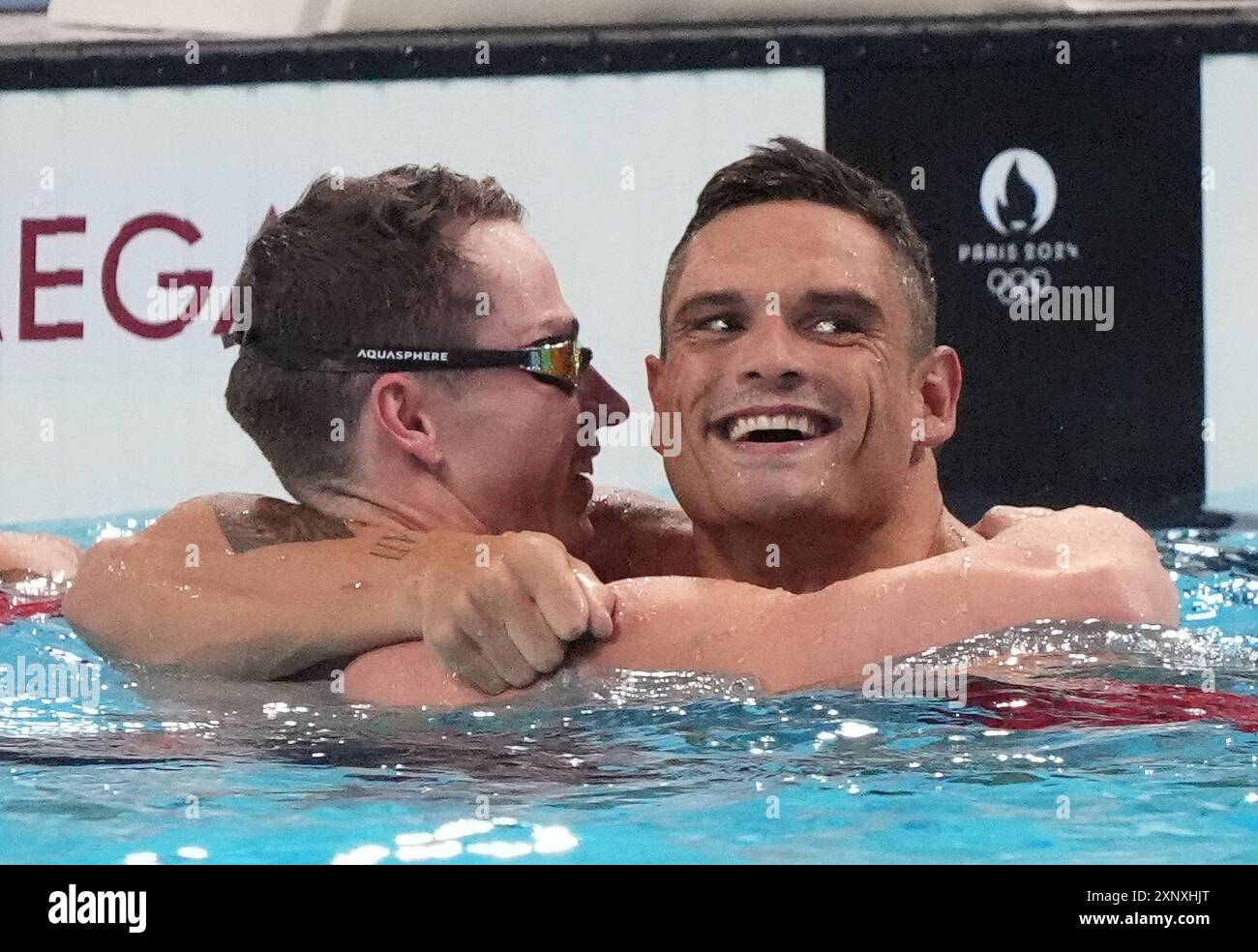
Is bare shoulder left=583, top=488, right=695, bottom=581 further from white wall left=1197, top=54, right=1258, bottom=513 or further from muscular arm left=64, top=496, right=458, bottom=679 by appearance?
white wall left=1197, top=54, right=1258, bottom=513

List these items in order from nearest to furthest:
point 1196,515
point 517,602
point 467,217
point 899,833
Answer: point 899,833 → point 517,602 → point 467,217 → point 1196,515

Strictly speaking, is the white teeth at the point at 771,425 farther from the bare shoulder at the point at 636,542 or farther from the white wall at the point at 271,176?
the white wall at the point at 271,176

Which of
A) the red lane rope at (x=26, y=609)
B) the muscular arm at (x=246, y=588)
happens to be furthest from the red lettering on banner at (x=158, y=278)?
the muscular arm at (x=246, y=588)

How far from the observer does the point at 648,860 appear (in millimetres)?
2078

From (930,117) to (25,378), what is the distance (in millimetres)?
3551

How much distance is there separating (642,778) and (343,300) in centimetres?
116

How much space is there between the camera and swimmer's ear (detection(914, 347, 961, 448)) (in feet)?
10.5

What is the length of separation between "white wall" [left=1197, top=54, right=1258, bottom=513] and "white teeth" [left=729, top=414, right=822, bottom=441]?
127 inches

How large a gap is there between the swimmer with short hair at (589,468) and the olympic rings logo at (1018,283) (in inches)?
106
